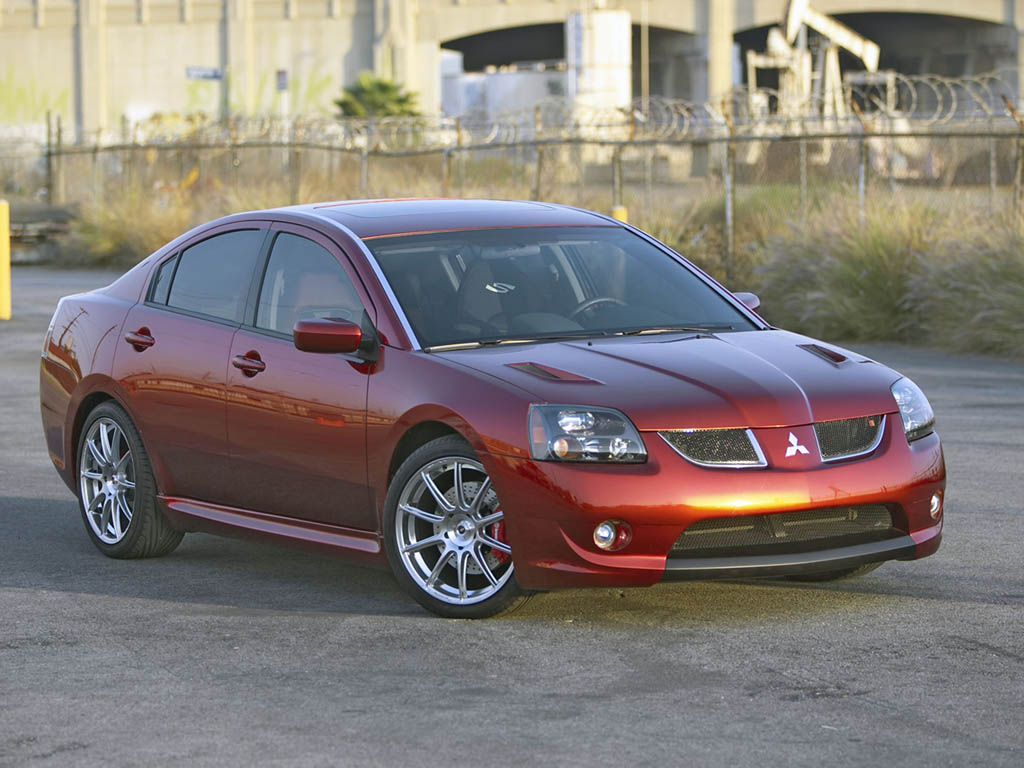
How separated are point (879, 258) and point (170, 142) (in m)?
20.1

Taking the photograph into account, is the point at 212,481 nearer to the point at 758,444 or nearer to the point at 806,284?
the point at 758,444

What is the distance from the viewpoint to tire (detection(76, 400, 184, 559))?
8.05m

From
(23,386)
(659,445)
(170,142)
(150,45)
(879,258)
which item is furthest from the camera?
(150,45)

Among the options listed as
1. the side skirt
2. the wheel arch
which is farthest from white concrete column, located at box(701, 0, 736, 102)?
the wheel arch

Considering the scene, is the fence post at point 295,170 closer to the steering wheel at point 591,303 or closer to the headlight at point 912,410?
the steering wheel at point 591,303

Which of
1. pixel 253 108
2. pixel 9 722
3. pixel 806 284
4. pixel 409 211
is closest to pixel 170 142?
pixel 806 284

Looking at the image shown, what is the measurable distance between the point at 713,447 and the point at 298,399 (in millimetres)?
1756

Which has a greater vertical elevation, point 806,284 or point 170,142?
point 170,142

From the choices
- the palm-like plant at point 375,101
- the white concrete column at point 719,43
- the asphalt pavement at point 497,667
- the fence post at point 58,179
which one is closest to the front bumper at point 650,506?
the asphalt pavement at point 497,667

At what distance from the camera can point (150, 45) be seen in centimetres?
7594

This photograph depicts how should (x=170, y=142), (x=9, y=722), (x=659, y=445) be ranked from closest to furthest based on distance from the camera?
1. (x=9, y=722)
2. (x=659, y=445)
3. (x=170, y=142)

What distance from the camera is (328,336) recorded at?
6.93 metres

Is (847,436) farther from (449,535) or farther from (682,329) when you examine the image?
(449,535)

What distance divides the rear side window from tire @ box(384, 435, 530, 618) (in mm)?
1430
